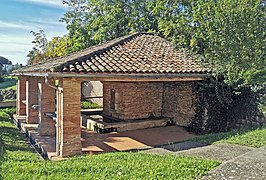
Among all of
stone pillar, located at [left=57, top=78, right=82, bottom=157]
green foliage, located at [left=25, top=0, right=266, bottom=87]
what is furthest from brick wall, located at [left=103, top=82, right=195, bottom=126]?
stone pillar, located at [left=57, top=78, right=82, bottom=157]

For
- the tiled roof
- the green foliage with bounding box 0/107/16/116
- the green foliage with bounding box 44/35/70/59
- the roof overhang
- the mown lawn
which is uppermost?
the green foliage with bounding box 44/35/70/59

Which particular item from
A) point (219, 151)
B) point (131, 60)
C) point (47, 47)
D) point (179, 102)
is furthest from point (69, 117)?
point (47, 47)

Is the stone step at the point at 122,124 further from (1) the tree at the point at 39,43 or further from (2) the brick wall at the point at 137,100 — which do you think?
(1) the tree at the point at 39,43

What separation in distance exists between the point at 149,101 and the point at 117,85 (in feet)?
7.19

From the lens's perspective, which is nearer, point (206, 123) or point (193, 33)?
point (206, 123)

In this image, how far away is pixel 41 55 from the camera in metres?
37.8

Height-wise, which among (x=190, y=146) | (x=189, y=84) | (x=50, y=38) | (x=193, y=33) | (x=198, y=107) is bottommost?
(x=190, y=146)

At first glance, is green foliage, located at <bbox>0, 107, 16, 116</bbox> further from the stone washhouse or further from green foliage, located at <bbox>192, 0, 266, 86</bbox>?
green foliage, located at <bbox>192, 0, 266, 86</bbox>

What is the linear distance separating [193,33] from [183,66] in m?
2.76

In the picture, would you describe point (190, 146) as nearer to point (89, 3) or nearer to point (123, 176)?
point (123, 176)

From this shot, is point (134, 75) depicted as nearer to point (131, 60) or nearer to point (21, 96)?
point (131, 60)

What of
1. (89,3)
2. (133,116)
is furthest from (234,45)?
(89,3)

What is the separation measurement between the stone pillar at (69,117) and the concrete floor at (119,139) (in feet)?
2.01

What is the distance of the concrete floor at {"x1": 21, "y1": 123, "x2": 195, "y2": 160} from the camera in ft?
39.0
